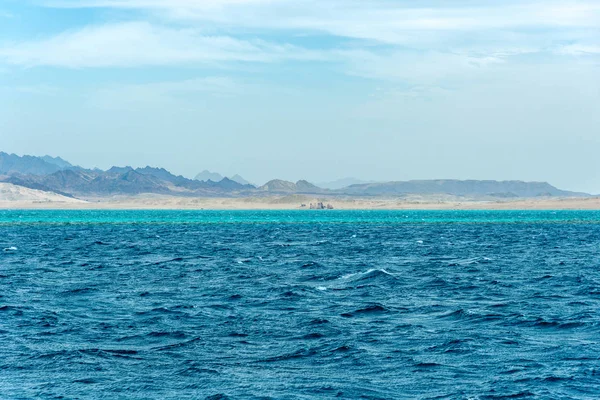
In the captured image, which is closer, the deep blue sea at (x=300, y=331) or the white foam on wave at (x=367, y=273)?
the deep blue sea at (x=300, y=331)

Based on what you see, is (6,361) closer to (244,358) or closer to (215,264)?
(244,358)

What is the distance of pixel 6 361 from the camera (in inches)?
915

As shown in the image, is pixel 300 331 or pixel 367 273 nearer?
pixel 300 331

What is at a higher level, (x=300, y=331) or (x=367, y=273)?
(x=367, y=273)

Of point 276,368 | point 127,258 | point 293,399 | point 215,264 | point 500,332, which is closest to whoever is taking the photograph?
point 293,399

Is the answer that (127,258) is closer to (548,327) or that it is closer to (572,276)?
(572,276)

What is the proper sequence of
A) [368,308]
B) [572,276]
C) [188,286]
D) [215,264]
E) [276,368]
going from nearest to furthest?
1. [276,368]
2. [368,308]
3. [188,286]
4. [572,276]
5. [215,264]

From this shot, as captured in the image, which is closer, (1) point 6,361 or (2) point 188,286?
(1) point 6,361

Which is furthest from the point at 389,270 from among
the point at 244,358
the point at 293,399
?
the point at 293,399

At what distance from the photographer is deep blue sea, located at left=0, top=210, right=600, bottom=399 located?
2075 centimetres

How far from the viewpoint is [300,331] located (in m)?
28.1

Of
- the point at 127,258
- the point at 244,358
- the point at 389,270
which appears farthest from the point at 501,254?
the point at 244,358

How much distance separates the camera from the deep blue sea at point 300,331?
68.1 ft

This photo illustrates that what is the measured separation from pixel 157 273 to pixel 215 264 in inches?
289
